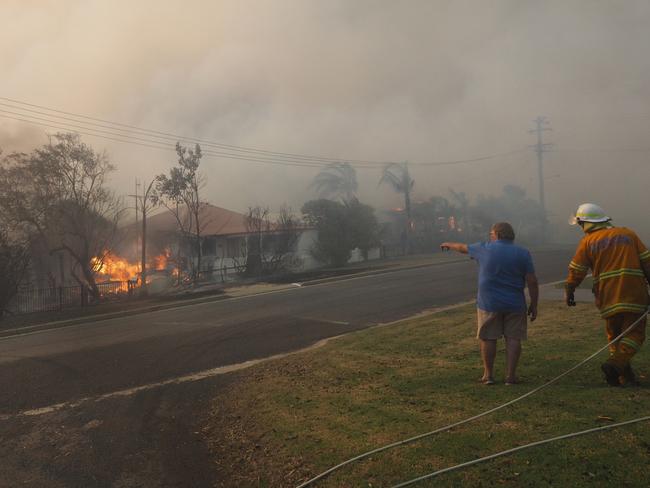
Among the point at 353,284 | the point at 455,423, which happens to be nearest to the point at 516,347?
the point at 455,423

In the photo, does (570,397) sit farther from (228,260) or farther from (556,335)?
(228,260)

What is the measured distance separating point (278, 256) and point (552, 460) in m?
25.4

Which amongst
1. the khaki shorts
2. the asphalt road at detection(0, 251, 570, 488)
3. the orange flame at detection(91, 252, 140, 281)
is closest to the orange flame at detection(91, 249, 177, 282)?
the orange flame at detection(91, 252, 140, 281)

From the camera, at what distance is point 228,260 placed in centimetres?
3353

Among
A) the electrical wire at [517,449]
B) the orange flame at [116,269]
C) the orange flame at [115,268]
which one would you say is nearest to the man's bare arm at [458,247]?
the electrical wire at [517,449]

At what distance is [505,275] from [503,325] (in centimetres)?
47

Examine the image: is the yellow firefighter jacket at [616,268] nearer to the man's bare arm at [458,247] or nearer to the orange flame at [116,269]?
the man's bare arm at [458,247]

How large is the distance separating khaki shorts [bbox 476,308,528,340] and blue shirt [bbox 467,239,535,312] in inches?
2.3

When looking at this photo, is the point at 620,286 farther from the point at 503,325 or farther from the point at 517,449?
the point at 517,449

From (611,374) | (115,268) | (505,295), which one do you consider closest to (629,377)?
(611,374)

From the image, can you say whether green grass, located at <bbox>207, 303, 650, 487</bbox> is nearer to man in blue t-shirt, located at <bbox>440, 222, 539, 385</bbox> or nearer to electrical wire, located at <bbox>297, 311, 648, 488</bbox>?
electrical wire, located at <bbox>297, 311, 648, 488</bbox>

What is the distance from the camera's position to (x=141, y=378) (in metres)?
6.66

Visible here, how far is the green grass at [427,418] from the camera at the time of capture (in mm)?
2949

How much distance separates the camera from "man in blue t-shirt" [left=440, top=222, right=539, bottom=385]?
4.39m
